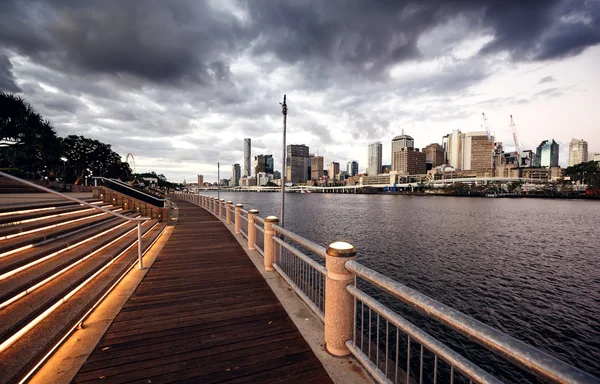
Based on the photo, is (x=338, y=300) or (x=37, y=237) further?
(x=37, y=237)

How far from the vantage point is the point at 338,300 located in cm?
348

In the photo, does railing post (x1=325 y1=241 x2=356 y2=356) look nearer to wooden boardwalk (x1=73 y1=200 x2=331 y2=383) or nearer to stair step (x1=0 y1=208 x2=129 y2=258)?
wooden boardwalk (x1=73 y1=200 x2=331 y2=383)

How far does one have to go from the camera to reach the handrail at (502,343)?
4.58 feet

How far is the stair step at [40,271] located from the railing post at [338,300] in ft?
15.6

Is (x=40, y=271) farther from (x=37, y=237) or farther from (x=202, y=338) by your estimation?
(x=202, y=338)

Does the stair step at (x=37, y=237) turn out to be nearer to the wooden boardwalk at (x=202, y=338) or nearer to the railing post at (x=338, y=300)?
the wooden boardwalk at (x=202, y=338)

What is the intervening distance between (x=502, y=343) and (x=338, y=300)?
198 cm

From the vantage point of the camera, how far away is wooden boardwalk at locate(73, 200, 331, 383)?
3.25 meters

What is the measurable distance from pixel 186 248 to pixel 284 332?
254 inches

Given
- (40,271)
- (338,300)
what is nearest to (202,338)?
(338,300)

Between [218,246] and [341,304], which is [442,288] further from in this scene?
[341,304]

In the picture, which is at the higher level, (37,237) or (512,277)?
(37,237)

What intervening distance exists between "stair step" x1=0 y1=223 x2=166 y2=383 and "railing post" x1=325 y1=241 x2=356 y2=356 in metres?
3.69

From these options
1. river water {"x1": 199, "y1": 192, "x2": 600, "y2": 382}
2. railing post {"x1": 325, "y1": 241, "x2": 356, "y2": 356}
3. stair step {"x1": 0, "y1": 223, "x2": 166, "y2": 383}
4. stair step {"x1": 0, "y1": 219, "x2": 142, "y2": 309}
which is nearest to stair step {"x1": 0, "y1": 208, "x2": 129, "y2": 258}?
stair step {"x1": 0, "y1": 219, "x2": 142, "y2": 309}
